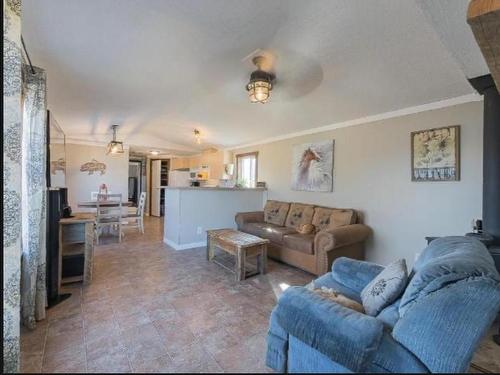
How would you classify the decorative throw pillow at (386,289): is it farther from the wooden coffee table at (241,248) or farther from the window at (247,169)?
the window at (247,169)

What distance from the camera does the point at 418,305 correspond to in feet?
3.24

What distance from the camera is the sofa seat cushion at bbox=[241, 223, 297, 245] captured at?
3717mm

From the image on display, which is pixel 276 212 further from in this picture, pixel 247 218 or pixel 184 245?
pixel 184 245

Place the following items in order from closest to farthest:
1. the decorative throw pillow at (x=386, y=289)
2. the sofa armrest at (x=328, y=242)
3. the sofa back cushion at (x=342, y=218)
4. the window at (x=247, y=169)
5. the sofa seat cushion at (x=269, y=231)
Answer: the decorative throw pillow at (x=386, y=289) → the sofa armrest at (x=328, y=242) → the sofa back cushion at (x=342, y=218) → the sofa seat cushion at (x=269, y=231) → the window at (x=247, y=169)

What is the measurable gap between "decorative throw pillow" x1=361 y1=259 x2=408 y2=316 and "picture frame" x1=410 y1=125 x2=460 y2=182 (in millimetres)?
1998

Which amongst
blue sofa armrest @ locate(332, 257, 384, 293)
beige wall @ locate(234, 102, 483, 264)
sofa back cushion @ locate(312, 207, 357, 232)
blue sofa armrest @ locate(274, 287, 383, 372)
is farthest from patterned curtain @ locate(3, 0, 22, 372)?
beige wall @ locate(234, 102, 483, 264)

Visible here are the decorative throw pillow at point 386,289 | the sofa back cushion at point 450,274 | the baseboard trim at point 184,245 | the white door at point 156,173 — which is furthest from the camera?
the white door at point 156,173

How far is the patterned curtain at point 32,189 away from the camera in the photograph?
1.82 m

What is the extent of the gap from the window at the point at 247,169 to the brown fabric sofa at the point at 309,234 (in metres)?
1.24

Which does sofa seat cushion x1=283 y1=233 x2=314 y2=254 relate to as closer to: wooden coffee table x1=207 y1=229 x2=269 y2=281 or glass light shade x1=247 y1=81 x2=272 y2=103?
wooden coffee table x1=207 y1=229 x2=269 y2=281

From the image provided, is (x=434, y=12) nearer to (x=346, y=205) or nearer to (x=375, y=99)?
(x=375, y=99)

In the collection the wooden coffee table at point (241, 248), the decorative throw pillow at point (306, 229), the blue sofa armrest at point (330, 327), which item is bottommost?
the wooden coffee table at point (241, 248)

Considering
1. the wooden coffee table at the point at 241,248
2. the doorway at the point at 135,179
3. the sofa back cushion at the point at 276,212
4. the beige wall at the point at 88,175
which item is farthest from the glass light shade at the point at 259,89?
the doorway at the point at 135,179

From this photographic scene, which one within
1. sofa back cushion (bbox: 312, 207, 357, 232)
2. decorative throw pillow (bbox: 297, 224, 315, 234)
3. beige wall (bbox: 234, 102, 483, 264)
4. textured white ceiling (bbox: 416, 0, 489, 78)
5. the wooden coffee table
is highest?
textured white ceiling (bbox: 416, 0, 489, 78)
